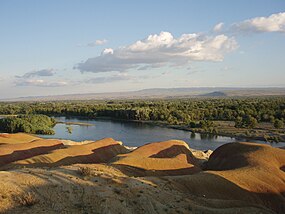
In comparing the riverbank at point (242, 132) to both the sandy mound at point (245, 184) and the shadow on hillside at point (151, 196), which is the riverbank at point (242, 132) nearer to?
the sandy mound at point (245, 184)

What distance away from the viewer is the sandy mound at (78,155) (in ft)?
96.0

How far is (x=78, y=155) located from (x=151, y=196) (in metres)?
17.4

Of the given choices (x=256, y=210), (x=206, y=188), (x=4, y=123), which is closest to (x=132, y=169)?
(x=206, y=188)

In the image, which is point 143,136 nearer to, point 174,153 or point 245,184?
point 174,153

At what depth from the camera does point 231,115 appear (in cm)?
9181

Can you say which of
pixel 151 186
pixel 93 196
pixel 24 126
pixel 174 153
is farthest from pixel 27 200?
pixel 24 126

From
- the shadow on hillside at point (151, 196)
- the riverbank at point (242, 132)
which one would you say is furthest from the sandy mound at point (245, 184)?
the riverbank at point (242, 132)

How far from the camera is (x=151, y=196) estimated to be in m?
16.6

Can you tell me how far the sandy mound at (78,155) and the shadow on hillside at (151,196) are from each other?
11.4m

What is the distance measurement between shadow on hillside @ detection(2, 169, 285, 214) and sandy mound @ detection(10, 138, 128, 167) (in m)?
11.4

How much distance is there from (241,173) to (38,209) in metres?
14.0

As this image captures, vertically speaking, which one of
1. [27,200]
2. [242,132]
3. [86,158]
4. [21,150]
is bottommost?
[242,132]

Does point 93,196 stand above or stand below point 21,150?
above

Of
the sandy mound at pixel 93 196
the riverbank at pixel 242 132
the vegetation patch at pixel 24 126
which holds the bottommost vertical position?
the riverbank at pixel 242 132
